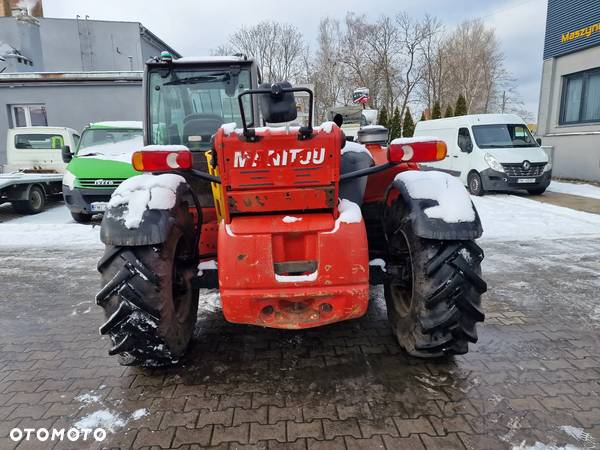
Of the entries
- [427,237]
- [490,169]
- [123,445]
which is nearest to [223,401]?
[123,445]

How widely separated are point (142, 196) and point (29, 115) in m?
17.6

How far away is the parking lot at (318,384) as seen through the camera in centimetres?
238

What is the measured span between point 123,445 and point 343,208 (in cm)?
184

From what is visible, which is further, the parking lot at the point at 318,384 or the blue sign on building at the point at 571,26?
the blue sign on building at the point at 571,26

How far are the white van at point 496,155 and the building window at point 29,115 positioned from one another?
49.2 ft

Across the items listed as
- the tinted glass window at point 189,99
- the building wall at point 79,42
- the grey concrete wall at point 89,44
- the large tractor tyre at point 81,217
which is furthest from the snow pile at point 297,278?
the grey concrete wall at point 89,44

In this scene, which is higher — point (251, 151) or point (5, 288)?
point (251, 151)

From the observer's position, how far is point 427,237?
104 inches

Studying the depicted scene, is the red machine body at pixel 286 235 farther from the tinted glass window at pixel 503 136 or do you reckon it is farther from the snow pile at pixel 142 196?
the tinted glass window at pixel 503 136

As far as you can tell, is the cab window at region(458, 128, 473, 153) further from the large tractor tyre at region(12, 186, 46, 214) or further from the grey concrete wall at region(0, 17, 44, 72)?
Answer: the grey concrete wall at region(0, 17, 44, 72)

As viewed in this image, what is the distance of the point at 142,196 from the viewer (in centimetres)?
275

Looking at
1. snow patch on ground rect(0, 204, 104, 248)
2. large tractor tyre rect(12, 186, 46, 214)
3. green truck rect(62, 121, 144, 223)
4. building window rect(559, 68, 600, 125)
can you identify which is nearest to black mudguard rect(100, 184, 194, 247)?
snow patch on ground rect(0, 204, 104, 248)

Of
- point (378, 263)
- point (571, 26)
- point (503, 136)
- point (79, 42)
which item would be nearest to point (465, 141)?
point (503, 136)

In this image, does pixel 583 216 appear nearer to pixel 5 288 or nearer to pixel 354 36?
pixel 5 288
